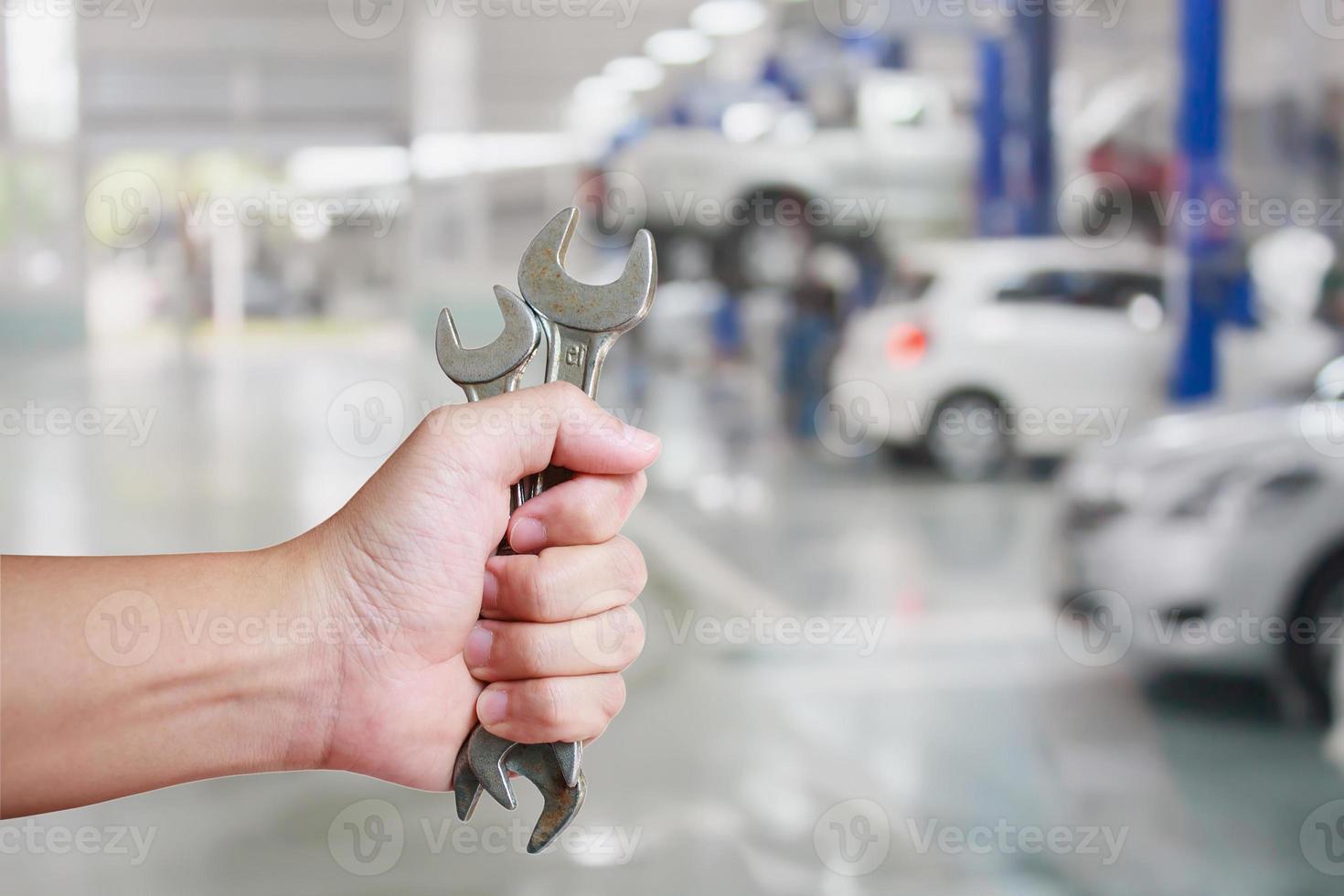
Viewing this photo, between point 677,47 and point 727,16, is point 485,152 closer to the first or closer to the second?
point 677,47

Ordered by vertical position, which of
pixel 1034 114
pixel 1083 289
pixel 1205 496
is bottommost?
pixel 1205 496

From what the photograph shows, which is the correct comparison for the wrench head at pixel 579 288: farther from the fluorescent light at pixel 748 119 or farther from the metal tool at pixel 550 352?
the fluorescent light at pixel 748 119

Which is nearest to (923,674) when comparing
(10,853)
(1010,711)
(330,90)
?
(1010,711)

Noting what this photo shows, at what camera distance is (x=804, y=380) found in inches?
Answer: 343

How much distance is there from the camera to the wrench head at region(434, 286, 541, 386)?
104cm

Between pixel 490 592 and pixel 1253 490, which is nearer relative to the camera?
pixel 490 592

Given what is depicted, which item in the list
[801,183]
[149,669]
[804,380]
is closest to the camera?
[149,669]

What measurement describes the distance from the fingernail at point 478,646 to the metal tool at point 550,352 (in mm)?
57

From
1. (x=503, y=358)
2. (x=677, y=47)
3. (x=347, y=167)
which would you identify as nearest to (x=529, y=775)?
(x=503, y=358)

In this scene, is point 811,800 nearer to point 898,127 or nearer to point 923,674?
point 923,674

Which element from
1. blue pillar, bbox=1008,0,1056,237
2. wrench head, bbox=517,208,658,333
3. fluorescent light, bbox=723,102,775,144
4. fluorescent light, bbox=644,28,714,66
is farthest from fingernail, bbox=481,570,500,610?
fluorescent light, bbox=644,28,714,66

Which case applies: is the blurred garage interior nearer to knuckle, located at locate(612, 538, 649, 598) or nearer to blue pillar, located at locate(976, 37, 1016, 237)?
blue pillar, located at locate(976, 37, 1016, 237)

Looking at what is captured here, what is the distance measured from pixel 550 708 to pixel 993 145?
31.2 ft

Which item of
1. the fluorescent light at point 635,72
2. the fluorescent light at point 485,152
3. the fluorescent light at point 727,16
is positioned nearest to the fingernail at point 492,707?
the fluorescent light at point 727,16
